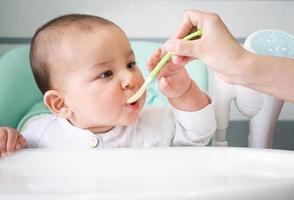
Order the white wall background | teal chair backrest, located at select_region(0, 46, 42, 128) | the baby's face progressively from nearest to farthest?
the baby's face < teal chair backrest, located at select_region(0, 46, 42, 128) < the white wall background

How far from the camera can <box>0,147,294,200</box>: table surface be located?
0.45 m

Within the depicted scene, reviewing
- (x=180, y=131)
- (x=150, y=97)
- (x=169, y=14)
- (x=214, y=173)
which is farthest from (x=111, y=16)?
(x=214, y=173)

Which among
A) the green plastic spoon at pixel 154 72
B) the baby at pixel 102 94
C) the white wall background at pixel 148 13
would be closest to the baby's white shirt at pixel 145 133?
the baby at pixel 102 94

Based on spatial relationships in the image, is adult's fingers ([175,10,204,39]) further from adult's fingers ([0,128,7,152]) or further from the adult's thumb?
adult's fingers ([0,128,7,152])

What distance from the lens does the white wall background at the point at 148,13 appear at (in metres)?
1.18

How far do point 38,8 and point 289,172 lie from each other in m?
0.89

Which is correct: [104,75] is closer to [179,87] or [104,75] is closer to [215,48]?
[179,87]

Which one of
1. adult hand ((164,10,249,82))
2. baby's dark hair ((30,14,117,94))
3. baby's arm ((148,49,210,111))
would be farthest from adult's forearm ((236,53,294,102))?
baby's dark hair ((30,14,117,94))

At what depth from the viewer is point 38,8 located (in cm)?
121

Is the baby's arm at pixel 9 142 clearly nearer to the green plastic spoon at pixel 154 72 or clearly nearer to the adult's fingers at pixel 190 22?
the green plastic spoon at pixel 154 72

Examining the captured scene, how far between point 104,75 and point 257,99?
274mm

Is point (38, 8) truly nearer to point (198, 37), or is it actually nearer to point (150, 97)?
point (150, 97)

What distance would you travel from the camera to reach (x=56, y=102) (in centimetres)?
77

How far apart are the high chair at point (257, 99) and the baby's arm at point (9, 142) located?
347 mm
